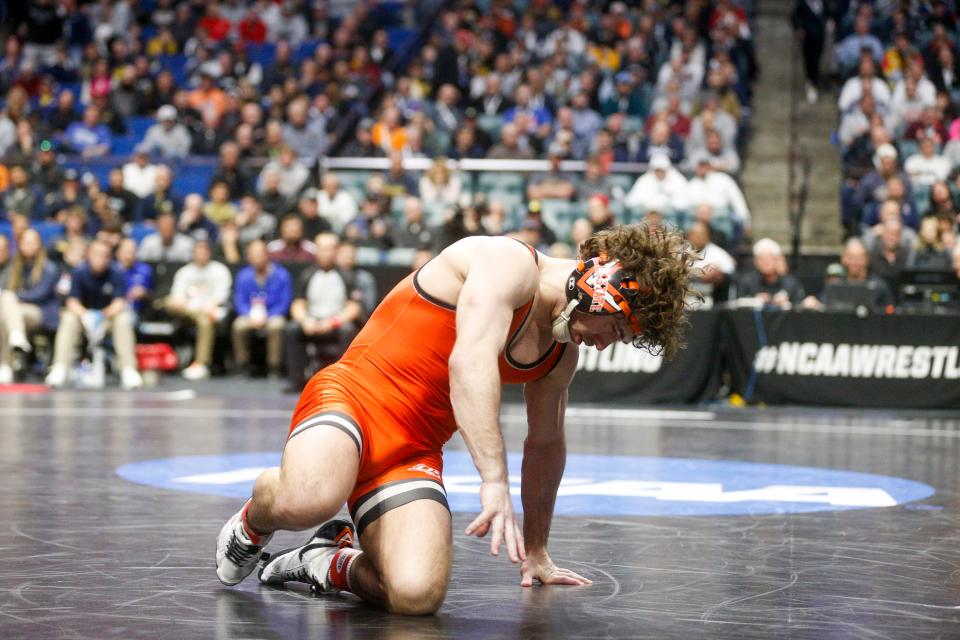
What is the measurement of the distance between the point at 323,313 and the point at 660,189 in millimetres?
3516

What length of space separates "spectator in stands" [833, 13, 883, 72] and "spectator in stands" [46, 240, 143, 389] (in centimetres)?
868

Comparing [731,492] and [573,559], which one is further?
[731,492]

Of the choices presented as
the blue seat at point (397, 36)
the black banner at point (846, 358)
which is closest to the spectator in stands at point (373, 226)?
the black banner at point (846, 358)

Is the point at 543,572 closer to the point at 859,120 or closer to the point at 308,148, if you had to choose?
the point at 859,120

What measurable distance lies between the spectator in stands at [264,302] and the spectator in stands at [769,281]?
413 cm

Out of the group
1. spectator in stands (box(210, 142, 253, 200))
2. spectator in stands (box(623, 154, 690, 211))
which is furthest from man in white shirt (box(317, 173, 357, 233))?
spectator in stands (box(623, 154, 690, 211))

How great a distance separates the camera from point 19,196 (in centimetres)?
1419

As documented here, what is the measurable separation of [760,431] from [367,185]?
250 inches

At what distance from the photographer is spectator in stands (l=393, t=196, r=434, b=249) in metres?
12.8

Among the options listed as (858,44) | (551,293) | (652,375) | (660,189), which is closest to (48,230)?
(660,189)

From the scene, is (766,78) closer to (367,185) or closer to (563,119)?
(563,119)

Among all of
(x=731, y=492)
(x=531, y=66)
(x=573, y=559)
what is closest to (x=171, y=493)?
(x=573, y=559)

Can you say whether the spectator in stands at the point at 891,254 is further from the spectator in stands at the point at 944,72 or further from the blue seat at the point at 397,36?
the blue seat at the point at 397,36

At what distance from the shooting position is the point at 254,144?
15.0m
